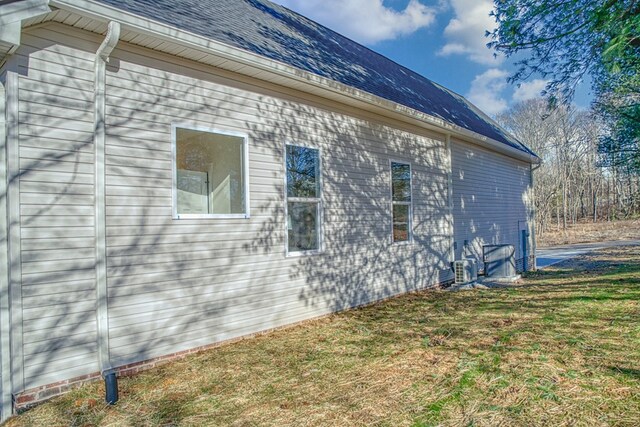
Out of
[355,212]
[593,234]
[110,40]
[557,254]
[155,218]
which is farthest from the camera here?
[593,234]

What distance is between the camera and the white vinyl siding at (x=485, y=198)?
9.30 metres

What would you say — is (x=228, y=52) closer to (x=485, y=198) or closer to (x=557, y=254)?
(x=485, y=198)

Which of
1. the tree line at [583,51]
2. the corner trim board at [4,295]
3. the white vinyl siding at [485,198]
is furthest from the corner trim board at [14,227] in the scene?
the white vinyl siding at [485,198]

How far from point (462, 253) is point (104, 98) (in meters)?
8.01

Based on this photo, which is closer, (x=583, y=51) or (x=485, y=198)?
(x=583, y=51)

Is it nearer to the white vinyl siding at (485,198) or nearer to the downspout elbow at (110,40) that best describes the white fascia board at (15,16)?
the downspout elbow at (110,40)

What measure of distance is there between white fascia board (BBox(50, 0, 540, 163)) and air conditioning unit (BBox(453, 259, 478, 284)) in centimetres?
310

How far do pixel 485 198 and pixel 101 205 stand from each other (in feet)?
30.9

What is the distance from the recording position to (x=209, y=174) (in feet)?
15.6

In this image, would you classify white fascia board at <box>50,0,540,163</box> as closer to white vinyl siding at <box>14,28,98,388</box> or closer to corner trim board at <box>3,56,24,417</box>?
white vinyl siding at <box>14,28,98,388</box>

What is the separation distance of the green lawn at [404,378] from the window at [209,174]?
1.67 metres

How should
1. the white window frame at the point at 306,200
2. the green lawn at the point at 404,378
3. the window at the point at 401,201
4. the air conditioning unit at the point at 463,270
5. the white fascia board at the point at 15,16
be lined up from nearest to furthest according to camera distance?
the green lawn at the point at 404,378, the white fascia board at the point at 15,16, the white window frame at the point at 306,200, the window at the point at 401,201, the air conditioning unit at the point at 463,270

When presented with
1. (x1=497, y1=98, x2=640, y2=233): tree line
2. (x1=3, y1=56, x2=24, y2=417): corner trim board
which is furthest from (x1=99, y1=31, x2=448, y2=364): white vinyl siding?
(x1=497, y1=98, x2=640, y2=233): tree line

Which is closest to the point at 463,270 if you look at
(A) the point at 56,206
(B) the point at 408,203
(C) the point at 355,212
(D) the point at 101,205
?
(B) the point at 408,203
